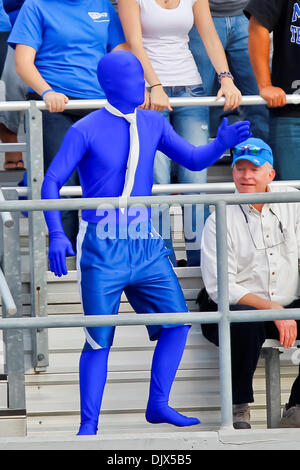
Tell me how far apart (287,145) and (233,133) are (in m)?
1.27

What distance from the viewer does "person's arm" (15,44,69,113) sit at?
4887mm

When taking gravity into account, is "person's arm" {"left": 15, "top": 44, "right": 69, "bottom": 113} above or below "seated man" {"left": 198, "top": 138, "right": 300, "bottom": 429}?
above

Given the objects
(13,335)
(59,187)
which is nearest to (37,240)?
(13,335)

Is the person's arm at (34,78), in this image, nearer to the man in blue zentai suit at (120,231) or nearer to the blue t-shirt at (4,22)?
the man in blue zentai suit at (120,231)

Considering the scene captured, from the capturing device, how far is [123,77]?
4117mm

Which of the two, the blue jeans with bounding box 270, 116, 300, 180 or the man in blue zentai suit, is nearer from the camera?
the man in blue zentai suit

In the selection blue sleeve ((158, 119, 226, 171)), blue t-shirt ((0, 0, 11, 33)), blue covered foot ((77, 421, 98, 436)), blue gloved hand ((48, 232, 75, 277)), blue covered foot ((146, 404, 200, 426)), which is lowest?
blue covered foot ((146, 404, 200, 426))

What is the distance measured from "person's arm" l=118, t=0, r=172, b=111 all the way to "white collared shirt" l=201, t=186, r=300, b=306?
66 cm

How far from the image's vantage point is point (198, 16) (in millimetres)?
5414

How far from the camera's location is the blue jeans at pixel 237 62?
18.5 feet

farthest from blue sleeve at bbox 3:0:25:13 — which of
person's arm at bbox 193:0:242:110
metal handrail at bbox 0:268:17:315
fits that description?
metal handrail at bbox 0:268:17:315

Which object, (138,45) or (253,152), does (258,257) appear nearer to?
(253,152)

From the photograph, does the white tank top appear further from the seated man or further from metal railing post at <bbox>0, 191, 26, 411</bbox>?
metal railing post at <bbox>0, 191, 26, 411</bbox>
